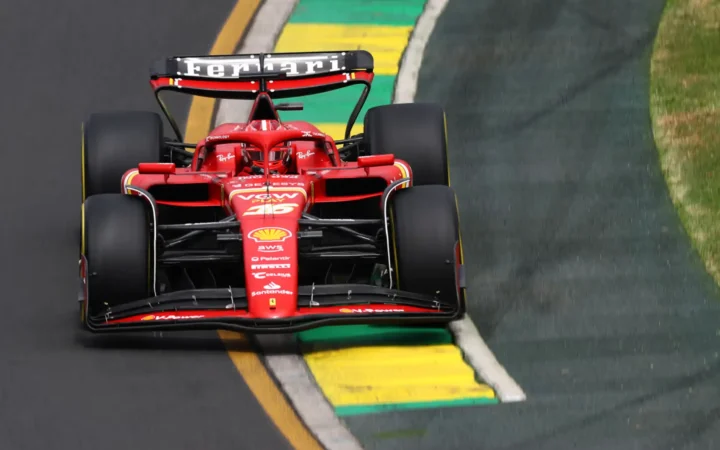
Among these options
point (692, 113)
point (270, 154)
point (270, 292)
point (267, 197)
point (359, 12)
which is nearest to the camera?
point (270, 292)

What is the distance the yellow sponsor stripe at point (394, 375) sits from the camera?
1094cm

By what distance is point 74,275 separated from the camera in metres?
13.4

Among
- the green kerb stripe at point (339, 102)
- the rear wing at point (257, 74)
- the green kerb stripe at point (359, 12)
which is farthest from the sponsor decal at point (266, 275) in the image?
the green kerb stripe at point (359, 12)

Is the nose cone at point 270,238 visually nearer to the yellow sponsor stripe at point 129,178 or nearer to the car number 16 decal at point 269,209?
the car number 16 decal at point 269,209

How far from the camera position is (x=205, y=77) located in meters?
14.0

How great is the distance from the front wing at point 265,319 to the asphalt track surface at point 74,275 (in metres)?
0.25

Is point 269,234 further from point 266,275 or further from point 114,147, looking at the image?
point 114,147

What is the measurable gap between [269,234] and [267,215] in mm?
194

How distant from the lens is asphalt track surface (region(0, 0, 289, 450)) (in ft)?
34.4

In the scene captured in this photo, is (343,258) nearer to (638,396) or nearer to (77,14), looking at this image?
(638,396)

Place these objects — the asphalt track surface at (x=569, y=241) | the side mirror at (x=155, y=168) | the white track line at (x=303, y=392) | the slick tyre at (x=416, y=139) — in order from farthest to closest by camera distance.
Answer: the slick tyre at (x=416, y=139), the side mirror at (x=155, y=168), the asphalt track surface at (x=569, y=241), the white track line at (x=303, y=392)

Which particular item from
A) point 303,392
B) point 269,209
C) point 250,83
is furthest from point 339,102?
point 303,392

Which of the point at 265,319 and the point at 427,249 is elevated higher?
the point at 427,249

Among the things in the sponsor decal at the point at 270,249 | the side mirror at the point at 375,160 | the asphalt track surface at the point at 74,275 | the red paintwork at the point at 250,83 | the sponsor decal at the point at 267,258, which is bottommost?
the asphalt track surface at the point at 74,275
